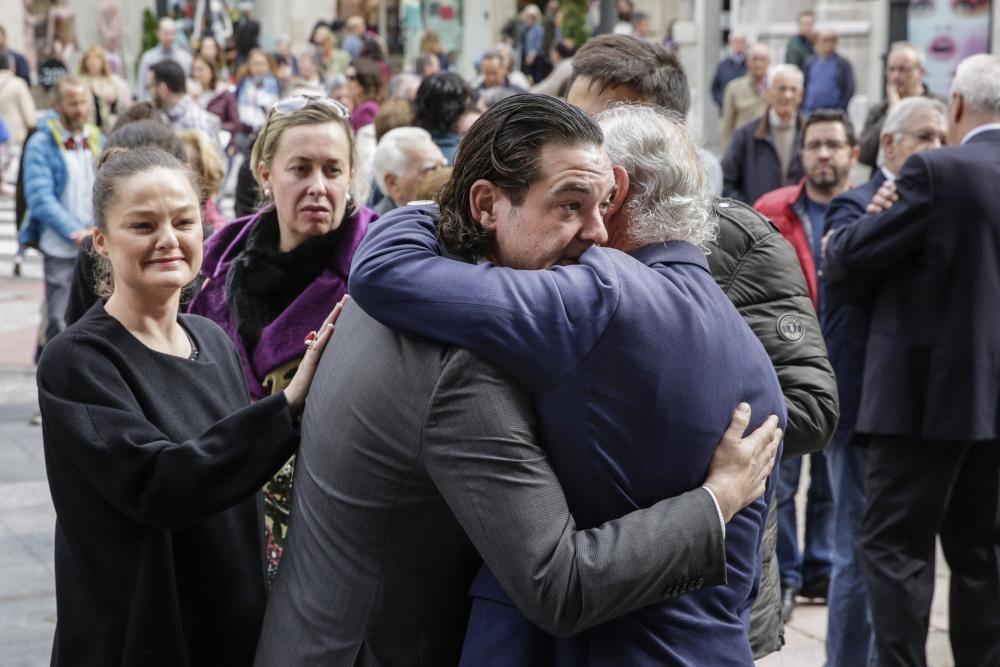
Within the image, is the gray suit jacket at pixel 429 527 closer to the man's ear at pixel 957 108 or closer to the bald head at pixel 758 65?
the man's ear at pixel 957 108

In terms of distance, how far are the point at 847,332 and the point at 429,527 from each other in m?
3.21

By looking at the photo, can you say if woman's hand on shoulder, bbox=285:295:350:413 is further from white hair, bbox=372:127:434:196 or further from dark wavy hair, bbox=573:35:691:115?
white hair, bbox=372:127:434:196

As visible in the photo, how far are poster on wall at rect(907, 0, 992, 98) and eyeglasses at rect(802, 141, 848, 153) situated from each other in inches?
421

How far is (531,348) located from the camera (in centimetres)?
204

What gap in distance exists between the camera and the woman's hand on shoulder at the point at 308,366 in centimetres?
246

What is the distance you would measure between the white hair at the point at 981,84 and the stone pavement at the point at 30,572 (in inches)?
80.7

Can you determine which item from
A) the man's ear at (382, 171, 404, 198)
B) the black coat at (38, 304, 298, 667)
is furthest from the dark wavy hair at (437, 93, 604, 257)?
the man's ear at (382, 171, 404, 198)

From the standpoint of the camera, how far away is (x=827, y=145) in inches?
238

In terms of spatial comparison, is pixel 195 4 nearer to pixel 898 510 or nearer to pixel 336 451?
pixel 898 510

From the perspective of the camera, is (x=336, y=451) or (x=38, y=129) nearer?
(x=336, y=451)

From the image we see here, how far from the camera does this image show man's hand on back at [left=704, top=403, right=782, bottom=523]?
214 cm

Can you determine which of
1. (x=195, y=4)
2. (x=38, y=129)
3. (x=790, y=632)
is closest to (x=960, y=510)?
(x=790, y=632)

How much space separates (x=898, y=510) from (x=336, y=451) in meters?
2.90

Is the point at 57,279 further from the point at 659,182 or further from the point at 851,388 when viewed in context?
the point at 659,182
